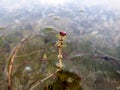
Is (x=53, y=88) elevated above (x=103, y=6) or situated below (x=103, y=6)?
below

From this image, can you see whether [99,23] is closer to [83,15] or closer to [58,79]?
[83,15]

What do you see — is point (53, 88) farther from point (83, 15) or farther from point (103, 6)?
point (103, 6)

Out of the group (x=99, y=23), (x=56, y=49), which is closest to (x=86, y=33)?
(x=99, y=23)

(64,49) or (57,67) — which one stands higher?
(64,49)

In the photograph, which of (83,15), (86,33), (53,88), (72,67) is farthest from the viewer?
(83,15)

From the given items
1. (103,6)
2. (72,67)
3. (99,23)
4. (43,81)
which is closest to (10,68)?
(43,81)

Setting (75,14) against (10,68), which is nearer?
(10,68)

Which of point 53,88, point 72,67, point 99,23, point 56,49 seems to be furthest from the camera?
point 99,23

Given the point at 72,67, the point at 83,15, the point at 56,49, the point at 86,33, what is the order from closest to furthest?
1. the point at 72,67
2. the point at 56,49
3. the point at 86,33
4. the point at 83,15

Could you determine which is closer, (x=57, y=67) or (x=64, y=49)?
(x=57, y=67)
